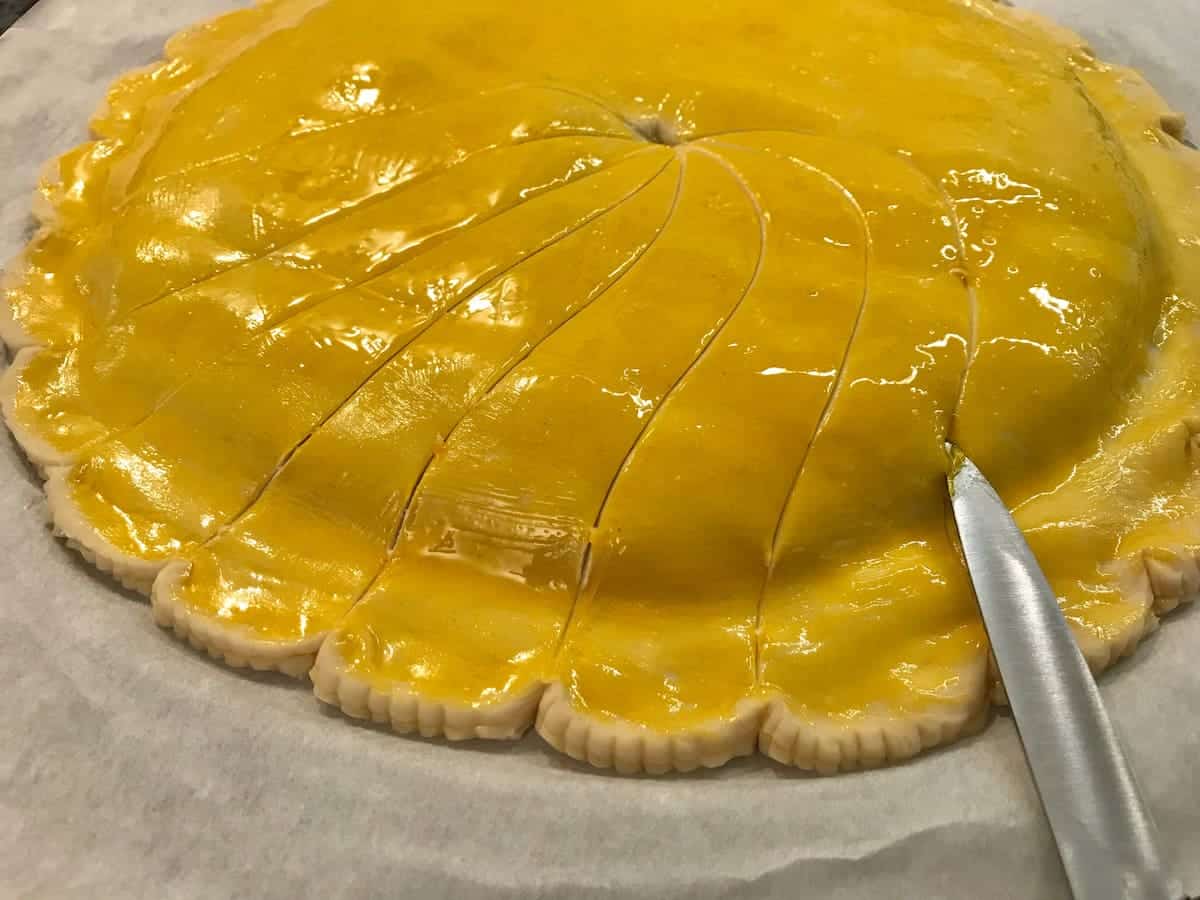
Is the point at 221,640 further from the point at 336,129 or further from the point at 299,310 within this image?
the point at 336,129

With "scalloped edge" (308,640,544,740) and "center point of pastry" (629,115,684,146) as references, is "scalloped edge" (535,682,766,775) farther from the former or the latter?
"center point of pastry" (629,115,684,146)

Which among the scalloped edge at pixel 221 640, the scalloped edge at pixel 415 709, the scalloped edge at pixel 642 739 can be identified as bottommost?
the scalloped edge at pixel 221 640

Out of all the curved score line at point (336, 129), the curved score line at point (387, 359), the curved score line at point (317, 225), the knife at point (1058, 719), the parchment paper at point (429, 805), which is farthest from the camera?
the curved score line at point (336, 129)

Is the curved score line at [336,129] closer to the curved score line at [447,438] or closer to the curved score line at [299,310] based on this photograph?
the curved score line at [299,310]

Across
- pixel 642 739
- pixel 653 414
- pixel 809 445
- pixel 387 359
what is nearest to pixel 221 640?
pixel 387 359

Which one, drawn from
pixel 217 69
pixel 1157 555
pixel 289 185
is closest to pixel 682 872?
pixel 1157 555

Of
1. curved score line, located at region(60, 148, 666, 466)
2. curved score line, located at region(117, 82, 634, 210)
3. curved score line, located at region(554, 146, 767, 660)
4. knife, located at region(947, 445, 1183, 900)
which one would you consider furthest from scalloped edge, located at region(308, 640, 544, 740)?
curved score line, located at region(117, 82, 634, 210)

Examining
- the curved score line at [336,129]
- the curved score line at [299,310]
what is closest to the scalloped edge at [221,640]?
the curved score line at [299,310]
